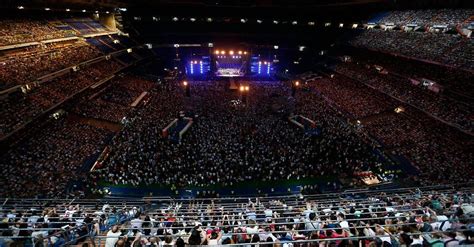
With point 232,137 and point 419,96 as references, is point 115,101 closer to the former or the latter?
point 232,137

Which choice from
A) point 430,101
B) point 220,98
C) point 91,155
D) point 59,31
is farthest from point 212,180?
point 59,31

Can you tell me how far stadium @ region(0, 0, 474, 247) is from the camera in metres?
11.9

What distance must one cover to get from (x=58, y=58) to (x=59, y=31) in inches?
321

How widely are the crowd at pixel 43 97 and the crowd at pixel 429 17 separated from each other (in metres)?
45.3

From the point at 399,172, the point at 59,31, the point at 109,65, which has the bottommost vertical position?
the point at 399,172

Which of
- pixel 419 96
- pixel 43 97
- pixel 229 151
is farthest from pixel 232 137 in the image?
pixel 419 96

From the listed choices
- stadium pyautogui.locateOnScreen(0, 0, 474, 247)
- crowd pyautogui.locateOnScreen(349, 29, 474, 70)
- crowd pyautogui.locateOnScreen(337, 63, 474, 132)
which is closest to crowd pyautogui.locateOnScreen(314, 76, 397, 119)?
stadium pyautogui.locateOnScreen(0, 0, 474, 247)

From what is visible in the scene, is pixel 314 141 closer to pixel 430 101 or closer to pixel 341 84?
pixel 430 101

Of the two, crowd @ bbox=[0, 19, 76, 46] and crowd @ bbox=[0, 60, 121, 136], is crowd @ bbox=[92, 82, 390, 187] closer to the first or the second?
crowd @ bbox=[0, 60, 121, 136]

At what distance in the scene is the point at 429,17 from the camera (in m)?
39.1

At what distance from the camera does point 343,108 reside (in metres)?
36.4

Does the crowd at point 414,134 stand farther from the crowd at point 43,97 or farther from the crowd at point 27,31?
the crowd at point 27,31

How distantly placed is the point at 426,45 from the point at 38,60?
4673 centimetres

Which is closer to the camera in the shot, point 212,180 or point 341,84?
point 212,180
